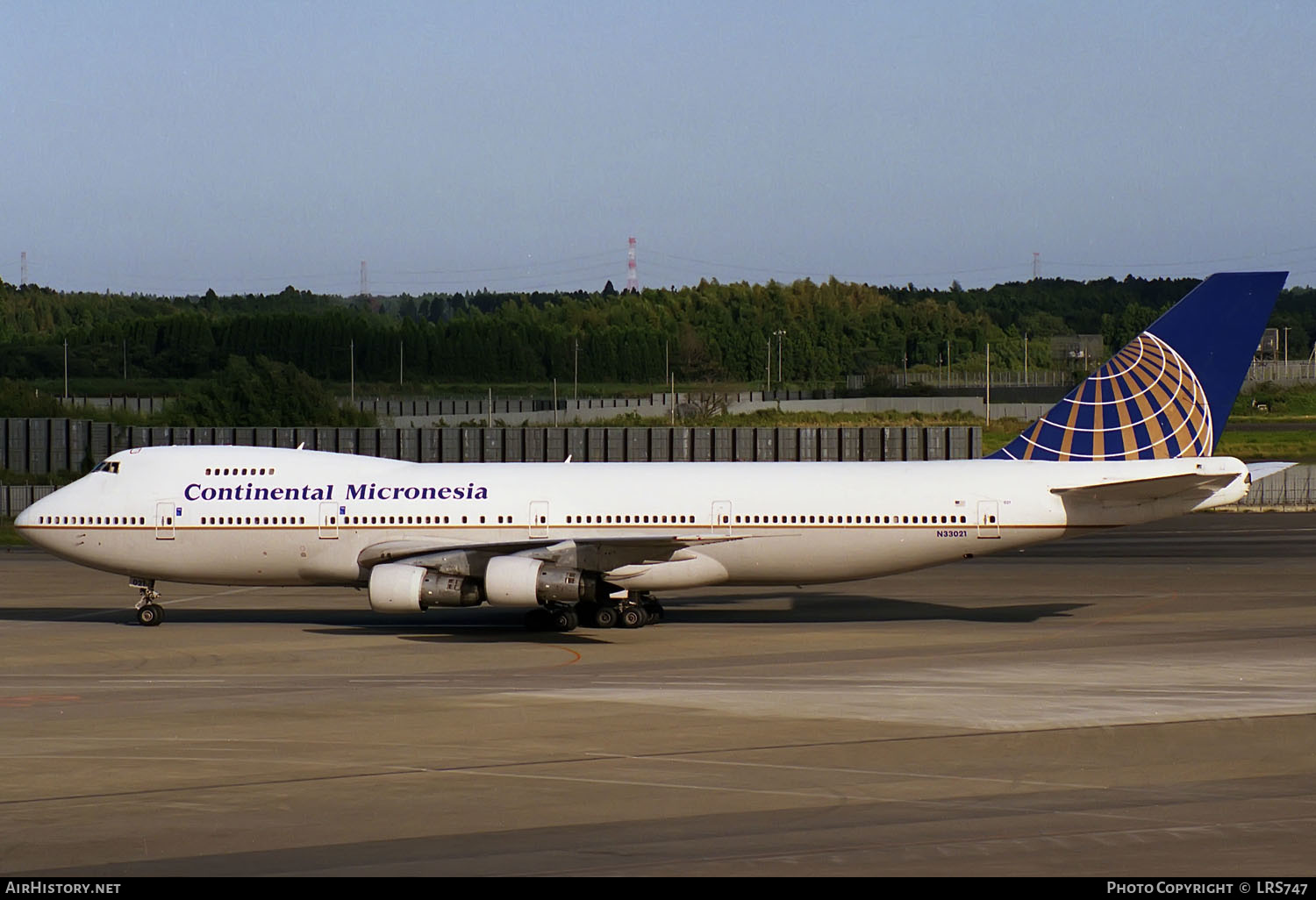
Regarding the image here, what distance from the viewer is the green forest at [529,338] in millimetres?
125625

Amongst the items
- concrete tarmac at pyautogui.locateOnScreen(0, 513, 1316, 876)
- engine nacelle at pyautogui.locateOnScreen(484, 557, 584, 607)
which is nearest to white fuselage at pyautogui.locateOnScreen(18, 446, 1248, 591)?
concrete tarmac at pyautogui.locateOnScreen(0, 513, 1316, 876)

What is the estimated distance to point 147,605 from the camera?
116ft

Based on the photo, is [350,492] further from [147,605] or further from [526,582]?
[526,582]

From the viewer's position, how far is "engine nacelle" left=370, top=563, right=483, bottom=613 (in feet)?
104

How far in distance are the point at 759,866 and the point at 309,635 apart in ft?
69.6

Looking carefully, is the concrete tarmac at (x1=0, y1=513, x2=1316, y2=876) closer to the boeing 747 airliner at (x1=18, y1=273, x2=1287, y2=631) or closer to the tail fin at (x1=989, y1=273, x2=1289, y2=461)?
the boeing 747 airliner at (x1=18, y1=273, x2=1287, y2=631)

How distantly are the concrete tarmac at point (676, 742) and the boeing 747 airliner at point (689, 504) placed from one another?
1.54 m

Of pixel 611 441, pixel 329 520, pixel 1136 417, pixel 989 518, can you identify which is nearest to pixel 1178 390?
pixel 1136 417

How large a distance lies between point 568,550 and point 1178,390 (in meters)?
14.6

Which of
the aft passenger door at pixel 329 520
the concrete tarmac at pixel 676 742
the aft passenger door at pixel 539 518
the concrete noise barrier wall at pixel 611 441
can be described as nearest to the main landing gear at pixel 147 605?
the concrete tarmac at pixel 676 742

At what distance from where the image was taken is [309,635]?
32.9m

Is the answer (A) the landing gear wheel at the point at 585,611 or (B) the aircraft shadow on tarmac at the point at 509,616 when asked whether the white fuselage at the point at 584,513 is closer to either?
(A) the landing gear wheel at the point at 585,611
